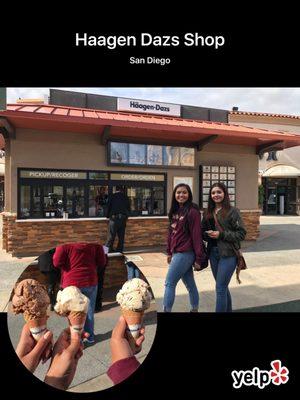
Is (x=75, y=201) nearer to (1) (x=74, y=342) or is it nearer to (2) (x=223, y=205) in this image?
(2) (x=223, y=205)

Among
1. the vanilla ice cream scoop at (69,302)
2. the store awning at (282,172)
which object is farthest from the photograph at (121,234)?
the store awning at (282,172)

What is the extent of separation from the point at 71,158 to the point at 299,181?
16.4 m

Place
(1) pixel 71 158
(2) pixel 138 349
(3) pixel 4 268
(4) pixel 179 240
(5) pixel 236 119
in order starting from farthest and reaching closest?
(5) pixel 236 119 → (1) pixel 71 158 → (3) pixel 4 268 → (4) pixel 179 240 → (2) pixel 138 349

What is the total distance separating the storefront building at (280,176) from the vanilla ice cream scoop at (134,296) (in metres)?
18.9

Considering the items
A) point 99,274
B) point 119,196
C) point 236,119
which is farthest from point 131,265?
point 236,119

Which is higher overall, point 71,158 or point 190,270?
point 71,158

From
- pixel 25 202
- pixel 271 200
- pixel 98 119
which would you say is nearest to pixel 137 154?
pixel 98 119

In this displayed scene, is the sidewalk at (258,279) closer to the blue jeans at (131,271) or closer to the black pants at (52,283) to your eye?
the blue jeans at (131,271)

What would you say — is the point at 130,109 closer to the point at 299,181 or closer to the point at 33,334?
the point at 33,334

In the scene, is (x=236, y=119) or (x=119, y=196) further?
(x=236, y=119)

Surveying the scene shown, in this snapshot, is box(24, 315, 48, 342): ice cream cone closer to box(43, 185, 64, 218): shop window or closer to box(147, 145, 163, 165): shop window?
box(43, 185, 64, 218): shop window

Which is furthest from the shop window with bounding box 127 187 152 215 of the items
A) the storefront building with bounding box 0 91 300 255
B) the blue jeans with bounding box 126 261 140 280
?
the blue jeans with bounding box 126 261 140 280

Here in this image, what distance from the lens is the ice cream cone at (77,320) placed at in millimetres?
1103

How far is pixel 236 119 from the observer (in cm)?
1816
